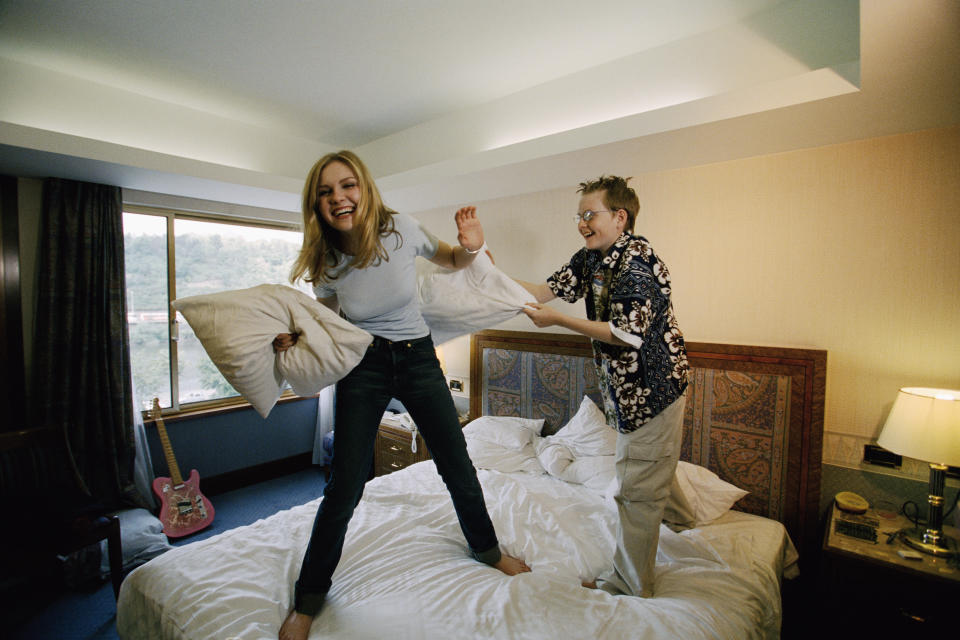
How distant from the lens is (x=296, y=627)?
1.26 m

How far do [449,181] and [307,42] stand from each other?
109 centimetres

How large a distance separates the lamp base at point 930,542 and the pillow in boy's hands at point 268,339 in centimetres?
222

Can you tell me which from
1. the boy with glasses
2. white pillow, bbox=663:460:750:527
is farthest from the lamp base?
the boy with glasses

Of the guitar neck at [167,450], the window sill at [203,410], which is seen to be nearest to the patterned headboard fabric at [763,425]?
the window sill at [203,410]

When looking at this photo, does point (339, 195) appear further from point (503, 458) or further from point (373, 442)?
point (503, 458)

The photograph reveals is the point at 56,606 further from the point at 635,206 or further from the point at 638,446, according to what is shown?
the point at 635,206

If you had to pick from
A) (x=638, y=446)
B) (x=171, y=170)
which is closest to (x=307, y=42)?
(x=171, y=170)

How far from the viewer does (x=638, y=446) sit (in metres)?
1.52

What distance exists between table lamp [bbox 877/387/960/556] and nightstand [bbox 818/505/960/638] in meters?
0.08

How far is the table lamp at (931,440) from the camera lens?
155 centimetres

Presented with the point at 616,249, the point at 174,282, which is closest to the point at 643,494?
the point at 616,249

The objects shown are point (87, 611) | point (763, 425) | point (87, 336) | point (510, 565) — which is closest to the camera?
point (510, 565)

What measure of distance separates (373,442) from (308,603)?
21.0 inches

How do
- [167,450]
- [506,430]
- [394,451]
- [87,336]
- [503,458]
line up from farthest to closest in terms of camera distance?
1. [394,451]
2. [167,450]
3. [87,336]
4. [506,430]
5. [503,458]
